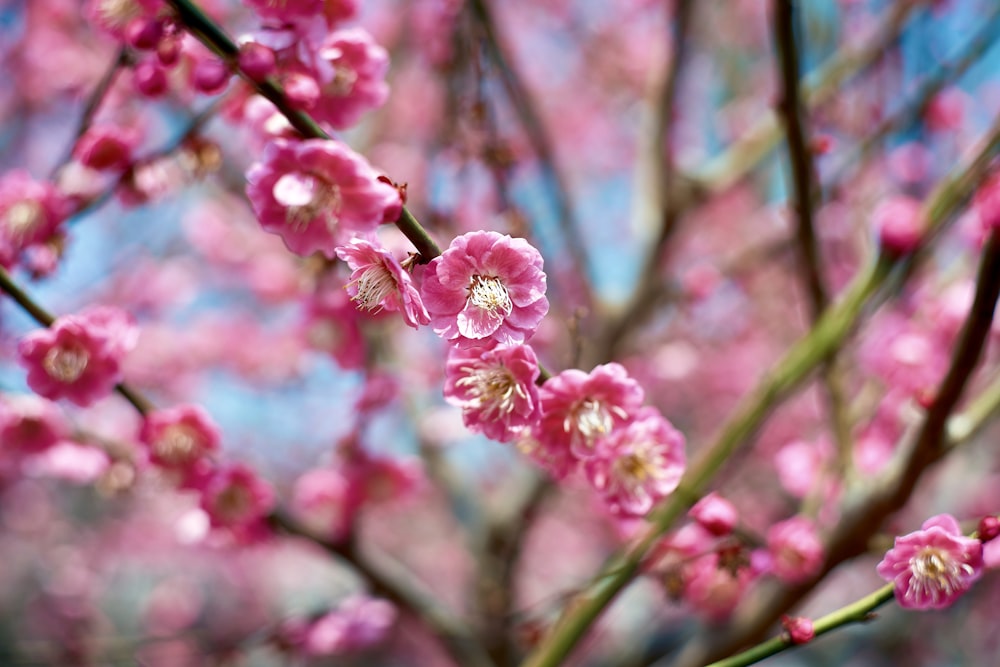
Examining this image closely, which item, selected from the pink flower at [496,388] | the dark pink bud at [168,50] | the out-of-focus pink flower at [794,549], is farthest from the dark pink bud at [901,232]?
the dark pink bud at [168,50]

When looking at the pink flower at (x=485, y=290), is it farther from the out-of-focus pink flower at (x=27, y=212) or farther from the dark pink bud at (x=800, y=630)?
the out-of-focus pink flower at (x=27, y=212)

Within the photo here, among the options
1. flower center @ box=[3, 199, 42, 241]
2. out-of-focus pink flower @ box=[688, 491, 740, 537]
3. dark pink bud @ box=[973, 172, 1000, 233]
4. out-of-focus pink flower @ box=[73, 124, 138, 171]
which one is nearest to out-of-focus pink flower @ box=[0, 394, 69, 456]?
flower center @ box=[3, 199, 42, 241]

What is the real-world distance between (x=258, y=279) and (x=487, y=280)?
9.10 feet

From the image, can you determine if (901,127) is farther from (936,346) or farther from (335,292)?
(335,292)

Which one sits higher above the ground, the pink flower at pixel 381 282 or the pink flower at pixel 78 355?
the pink flower at pixel 78 355

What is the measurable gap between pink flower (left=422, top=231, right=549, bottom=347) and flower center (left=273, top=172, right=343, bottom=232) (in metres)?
0.17

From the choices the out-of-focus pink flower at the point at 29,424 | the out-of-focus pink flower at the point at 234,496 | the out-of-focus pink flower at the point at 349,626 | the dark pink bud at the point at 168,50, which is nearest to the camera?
the dark pink bud at the point at 168,50

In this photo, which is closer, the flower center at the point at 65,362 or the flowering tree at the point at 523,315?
the flowering tree at the point at 523,315

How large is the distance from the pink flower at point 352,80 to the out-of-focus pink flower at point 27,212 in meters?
0.65

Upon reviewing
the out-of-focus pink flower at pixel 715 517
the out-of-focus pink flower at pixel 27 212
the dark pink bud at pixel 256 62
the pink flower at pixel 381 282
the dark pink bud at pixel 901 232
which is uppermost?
the out-of-focus pink flower at pixel 27 212

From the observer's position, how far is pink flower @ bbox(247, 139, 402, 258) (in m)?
1.04

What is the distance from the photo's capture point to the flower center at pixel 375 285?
3.65 ft

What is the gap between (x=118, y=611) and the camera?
7.43 meters

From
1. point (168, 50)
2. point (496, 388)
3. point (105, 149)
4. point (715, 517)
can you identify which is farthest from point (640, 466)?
point (105, 149)
